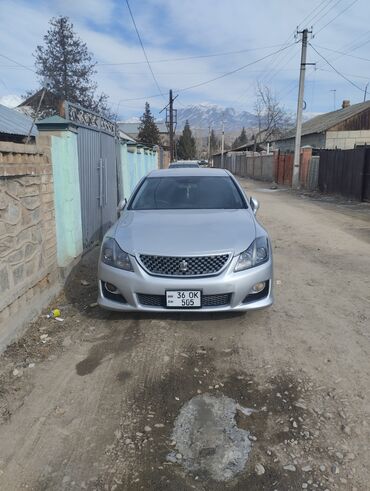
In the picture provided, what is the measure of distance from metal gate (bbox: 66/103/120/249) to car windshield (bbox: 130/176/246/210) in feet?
5.24

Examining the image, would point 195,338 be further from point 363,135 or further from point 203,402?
point 363,135

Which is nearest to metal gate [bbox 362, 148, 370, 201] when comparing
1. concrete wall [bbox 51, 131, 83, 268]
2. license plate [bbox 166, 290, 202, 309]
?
concrete wall [bbox 51, 131, 83, 268]

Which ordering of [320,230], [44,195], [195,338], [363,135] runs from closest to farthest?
[195,338] → [44,195] → [320,230] → [363,135]

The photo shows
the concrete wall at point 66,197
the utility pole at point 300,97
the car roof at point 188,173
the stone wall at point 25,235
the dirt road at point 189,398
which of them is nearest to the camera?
the dirt road at point 189,398

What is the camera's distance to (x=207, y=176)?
5738mm

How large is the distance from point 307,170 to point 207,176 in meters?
19.7

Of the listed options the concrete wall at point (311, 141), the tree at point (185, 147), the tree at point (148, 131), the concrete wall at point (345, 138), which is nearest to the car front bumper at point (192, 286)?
the concrete wall at point (345, 138)

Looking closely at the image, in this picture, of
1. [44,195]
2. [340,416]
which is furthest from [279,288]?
[44,195]

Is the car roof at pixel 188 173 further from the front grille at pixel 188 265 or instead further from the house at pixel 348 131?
the house at pixel 348 131

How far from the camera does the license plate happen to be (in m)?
3.83

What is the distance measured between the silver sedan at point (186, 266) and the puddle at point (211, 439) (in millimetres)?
1046

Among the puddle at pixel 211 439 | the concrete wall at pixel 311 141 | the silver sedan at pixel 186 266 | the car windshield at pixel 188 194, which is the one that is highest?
the concrete wall at pixel 311 141

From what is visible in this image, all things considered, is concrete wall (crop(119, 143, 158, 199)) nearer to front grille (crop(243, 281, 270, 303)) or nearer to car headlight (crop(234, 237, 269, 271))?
car headlight (crop(234, 237, 269, 271))

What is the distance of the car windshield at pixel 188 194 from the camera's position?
17.2 ft
